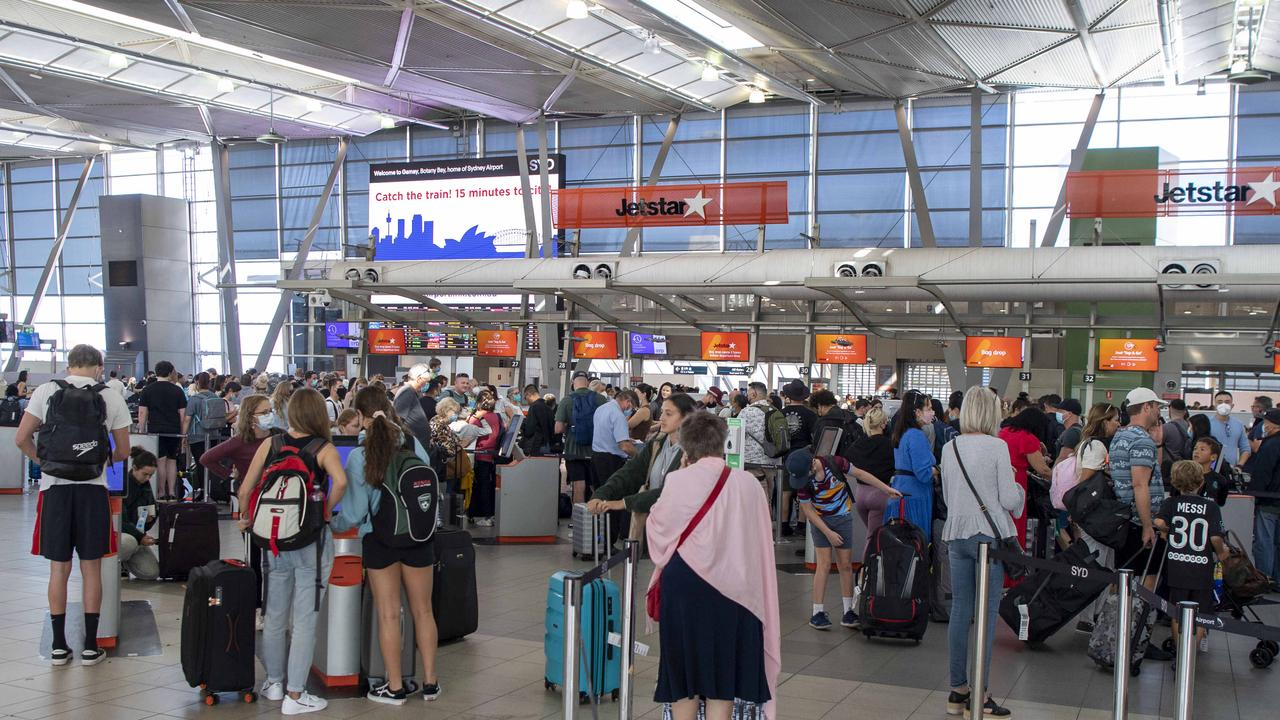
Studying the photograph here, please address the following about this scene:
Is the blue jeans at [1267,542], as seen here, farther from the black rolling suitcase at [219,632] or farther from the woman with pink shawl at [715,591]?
the black rolling suitcase at [219,632]

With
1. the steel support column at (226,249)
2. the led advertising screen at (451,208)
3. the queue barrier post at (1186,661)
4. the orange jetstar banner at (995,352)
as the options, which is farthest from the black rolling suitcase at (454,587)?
the steel support column at (226,249)

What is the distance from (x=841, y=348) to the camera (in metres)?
18.5

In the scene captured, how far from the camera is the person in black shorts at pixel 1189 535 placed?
6738 millimetres

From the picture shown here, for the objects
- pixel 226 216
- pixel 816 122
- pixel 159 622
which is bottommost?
pixel 159 622

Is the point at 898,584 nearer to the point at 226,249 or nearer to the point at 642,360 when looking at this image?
the point at 642,360

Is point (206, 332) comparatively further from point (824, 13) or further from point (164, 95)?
point (824, 13)

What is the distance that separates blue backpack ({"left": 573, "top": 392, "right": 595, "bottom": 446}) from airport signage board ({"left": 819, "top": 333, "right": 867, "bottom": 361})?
7361 millimetres

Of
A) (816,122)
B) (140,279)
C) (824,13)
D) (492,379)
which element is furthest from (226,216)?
(824,13)

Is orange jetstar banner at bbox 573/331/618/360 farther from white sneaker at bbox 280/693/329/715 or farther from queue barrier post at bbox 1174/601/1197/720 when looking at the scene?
queue barrier post at bbox 1174/601/1197/720

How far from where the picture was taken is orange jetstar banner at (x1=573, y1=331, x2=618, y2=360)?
19.4m

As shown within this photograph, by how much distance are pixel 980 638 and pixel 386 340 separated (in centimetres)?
1818

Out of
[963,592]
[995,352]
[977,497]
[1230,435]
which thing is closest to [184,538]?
[963,592]

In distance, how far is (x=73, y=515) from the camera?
20.9ft

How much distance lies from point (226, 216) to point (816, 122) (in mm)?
16996
